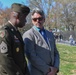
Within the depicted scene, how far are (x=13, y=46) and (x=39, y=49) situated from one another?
0.75 m

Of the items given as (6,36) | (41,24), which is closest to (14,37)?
(6,36)

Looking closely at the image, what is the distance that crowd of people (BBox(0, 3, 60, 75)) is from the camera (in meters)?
2.98

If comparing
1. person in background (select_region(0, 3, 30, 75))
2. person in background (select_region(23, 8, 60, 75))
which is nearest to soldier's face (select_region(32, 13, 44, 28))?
person in background (select_region(23, 8, 60, 75))

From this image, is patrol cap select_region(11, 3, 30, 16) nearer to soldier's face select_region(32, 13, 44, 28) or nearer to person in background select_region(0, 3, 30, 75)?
person in background select_region(0, 3, 30, 75)

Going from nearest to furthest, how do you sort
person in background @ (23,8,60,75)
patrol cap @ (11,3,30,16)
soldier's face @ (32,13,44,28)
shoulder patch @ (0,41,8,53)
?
1. shoulder patch @ (0,41,8,53)
2. patrol cap @ (11,3,30,16)
3. person in background @ (23,8,60,75)
4. soldier's face @ (32,13,44,28)

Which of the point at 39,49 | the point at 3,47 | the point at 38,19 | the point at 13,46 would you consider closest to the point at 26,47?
the point at 39,49

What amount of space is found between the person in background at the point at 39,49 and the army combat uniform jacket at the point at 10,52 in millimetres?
473

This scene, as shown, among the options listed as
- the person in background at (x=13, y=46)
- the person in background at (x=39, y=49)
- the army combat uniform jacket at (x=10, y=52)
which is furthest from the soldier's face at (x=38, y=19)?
the army combat uniform jacket at (x=10, y=52)

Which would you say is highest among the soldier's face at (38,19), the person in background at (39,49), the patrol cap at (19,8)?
the patrol cap at (19,8)

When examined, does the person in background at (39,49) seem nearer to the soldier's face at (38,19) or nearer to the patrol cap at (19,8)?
the soldier's face at (38,19)

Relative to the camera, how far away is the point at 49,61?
3.84m

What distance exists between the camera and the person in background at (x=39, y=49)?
3681 mm

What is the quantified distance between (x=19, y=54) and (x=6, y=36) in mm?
298

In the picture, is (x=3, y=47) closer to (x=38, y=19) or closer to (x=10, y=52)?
(x=10, y=52)
